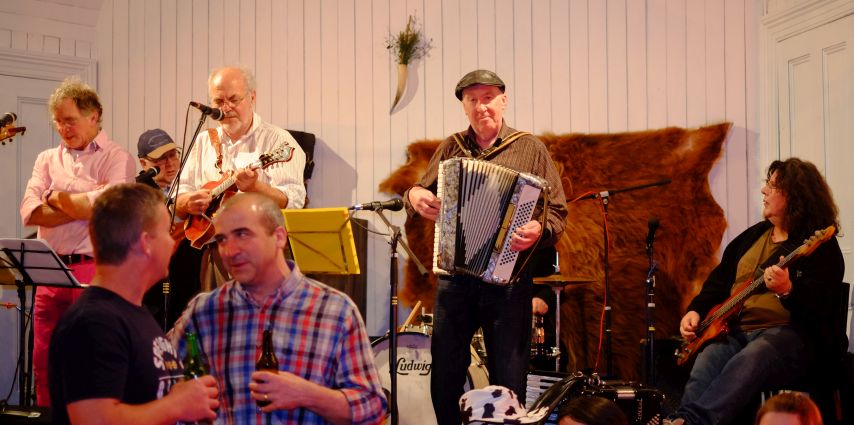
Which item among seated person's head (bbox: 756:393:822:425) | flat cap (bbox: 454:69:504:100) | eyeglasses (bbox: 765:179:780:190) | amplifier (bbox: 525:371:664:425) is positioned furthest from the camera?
eyeglasses (bbox: 765:179:780:190)

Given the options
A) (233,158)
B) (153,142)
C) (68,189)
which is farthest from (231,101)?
(153,142)

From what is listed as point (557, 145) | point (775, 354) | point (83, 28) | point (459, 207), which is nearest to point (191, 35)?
point (83, 28)

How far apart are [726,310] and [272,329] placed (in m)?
3.14

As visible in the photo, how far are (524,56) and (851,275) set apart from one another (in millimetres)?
2734

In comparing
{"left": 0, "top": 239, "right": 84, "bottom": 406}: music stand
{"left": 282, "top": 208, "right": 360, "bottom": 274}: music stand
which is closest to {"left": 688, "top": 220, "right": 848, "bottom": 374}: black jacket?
{"left": 282, "top": 208, "right": 360, "bottom": 274}: music stand

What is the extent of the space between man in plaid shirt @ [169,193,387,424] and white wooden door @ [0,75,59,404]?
5042 mm

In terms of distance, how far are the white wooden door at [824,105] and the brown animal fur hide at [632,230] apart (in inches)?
18.1

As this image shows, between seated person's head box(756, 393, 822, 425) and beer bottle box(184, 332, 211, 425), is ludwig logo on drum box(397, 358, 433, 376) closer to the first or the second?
seated person's head box(756, 393, 822, 425)

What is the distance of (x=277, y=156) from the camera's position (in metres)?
4.93

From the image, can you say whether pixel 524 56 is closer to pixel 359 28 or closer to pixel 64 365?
pixel 359 28

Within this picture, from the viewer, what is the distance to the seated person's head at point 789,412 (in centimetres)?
325

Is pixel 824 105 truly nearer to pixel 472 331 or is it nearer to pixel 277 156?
pixel 472 331

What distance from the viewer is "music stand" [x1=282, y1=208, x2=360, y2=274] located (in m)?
4.71

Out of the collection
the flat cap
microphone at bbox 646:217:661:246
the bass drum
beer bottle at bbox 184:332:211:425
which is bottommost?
the bass drum
